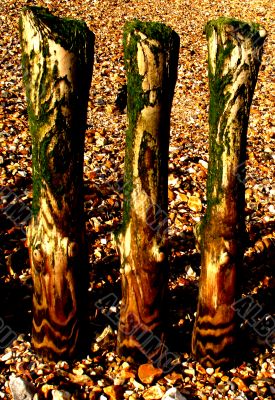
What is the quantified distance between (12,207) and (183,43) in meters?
6.97

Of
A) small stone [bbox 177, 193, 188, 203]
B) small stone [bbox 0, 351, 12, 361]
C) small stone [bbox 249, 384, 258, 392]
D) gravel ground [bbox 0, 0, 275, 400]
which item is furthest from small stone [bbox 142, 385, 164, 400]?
small stone [bbox 177, 193, 188, 203]

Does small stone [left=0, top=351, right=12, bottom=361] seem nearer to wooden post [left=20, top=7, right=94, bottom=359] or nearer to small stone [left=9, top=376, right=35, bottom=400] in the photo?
wooden post [left=20, top=7, right=94, bottom=359]

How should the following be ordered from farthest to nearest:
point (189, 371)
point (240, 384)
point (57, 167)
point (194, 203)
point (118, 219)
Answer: point (194, 203) < point (118, 219) < point (189, 371) < point (240, 384) < point (57, 167)

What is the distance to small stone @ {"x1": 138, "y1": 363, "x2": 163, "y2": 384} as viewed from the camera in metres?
4.01

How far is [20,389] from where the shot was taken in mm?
3785

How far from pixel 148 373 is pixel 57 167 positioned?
1629mm

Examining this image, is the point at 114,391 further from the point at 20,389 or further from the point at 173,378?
the point at 20,389

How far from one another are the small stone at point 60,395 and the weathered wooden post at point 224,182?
1009 mm

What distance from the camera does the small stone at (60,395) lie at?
12.4ft

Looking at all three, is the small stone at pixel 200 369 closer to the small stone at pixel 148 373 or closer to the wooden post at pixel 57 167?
the small stone at pixel 148 373

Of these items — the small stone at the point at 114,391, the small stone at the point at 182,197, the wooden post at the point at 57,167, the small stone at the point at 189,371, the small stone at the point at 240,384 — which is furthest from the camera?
the small stone at the point at 182,197

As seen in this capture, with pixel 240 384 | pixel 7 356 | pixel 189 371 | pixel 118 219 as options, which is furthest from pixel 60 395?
pixel 118 219

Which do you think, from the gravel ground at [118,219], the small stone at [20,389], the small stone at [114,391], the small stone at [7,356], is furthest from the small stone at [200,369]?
the small stone at [7,356]

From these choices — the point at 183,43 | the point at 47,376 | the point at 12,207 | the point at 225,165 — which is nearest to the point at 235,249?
the point at 225,165
